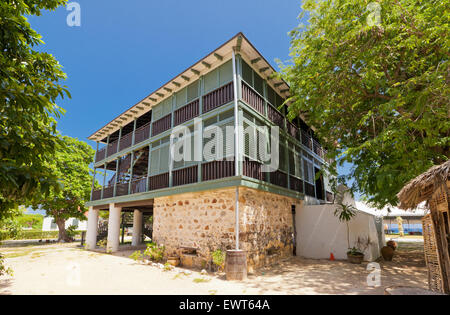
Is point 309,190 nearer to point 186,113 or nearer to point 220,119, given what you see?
point 220,119

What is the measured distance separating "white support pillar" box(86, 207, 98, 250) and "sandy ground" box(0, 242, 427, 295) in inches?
208

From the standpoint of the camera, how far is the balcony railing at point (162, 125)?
35.2ft

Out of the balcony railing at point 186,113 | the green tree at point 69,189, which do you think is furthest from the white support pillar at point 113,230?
the green tree at point 69,189

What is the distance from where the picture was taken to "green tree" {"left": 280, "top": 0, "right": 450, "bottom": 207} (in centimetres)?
572

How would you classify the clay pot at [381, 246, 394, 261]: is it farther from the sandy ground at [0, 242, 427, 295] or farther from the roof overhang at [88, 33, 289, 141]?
the roof overhang at [88, 33, 289, 141]

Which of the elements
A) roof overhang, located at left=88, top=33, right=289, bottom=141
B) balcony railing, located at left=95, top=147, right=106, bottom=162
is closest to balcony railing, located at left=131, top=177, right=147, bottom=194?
roof overhang, located at left=88, top=33, right=289, bottom=141

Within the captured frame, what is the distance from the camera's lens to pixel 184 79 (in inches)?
403

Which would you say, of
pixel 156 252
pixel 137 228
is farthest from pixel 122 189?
pixel 156 252

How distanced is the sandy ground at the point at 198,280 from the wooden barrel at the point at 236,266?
215mm

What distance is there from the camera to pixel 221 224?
298 inches

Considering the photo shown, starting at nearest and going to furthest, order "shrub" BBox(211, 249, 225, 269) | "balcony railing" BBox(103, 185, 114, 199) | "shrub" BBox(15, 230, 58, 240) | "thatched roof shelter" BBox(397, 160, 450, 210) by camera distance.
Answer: "thatched roof shelter" BBox(397, 160, 450, 210), "shrub" BBox(211, 249, 225, 269), "balcony railing" BBox(103, 185, 114, 199), "shrub" BBox(15, 230, 58, 240)

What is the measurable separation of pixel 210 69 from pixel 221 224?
20.3 feet

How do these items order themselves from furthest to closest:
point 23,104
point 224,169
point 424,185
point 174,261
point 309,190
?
point 309,190
point 174,261
point 224,169
point 424,185
point 23,104

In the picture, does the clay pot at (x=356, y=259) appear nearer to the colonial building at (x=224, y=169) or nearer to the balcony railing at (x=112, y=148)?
the colonial building at (x=224, y=169)
